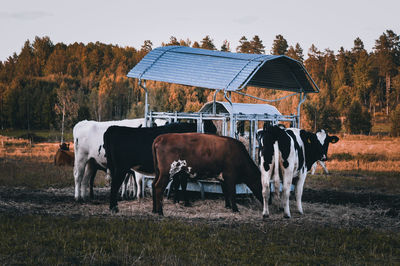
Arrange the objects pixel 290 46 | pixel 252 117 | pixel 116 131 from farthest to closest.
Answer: pixel 290 46
pixel 252 117
pixel 116 131

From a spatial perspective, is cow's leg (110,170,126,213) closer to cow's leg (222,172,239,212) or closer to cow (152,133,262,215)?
cow (152,133,262,215)

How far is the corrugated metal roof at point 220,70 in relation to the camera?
12.5 m

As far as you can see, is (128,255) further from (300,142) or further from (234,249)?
(300,142)

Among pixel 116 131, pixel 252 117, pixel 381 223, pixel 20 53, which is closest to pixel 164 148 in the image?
pixel 116 131

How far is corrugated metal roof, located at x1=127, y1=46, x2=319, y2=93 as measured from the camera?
41.1 ft

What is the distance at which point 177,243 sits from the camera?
793 centimetres

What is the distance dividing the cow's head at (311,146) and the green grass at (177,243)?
317 centimetres

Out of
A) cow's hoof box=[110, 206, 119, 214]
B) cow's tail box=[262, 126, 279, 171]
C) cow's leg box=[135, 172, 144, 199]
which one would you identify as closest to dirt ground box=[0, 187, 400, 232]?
cow's hoof box=[110, 206, 119, 214]

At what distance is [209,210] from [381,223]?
3800mm

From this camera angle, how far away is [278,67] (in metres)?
14.9

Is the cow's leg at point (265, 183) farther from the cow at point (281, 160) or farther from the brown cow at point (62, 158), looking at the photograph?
the brown cow at point (62, 158)

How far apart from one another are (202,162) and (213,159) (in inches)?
10.6

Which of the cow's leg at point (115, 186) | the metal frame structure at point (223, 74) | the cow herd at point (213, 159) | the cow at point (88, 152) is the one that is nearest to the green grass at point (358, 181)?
the metal frame structure at point (223, 74)

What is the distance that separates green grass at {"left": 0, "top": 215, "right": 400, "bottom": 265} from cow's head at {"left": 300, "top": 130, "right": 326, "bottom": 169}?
10.4 feet
